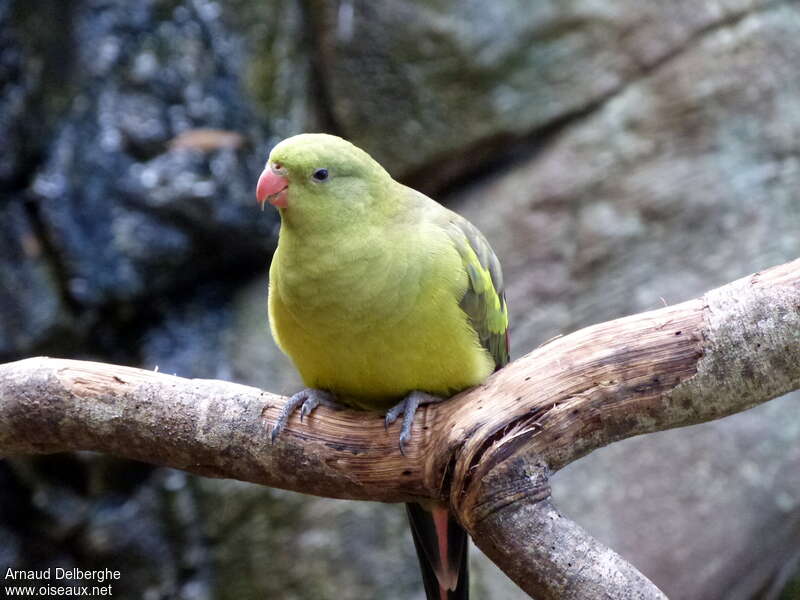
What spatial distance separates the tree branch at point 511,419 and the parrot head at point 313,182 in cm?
65

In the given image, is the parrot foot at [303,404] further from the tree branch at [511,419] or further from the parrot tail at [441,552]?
the parrot tail at [441,552]

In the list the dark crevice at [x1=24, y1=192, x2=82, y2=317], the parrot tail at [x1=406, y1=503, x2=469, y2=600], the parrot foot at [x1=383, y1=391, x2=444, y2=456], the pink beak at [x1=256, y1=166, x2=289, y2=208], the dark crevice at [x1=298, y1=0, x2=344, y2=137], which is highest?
the pink beak at [x1=256, y1=166, x2=289, y2=208]

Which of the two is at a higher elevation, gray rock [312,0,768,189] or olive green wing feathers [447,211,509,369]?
olive green wing feathers [447,211,509,369]

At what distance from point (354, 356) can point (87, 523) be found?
121 inches

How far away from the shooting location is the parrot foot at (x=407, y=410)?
269 centimetres

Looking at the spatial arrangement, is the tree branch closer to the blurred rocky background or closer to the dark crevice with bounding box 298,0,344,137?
the blurred rocky background

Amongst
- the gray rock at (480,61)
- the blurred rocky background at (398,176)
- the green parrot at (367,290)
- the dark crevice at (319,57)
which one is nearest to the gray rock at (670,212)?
the blurred rocky background at (398,176)

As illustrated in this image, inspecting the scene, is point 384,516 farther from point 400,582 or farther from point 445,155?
point 445,155

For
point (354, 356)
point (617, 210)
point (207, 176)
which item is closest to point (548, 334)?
point (617, 210)

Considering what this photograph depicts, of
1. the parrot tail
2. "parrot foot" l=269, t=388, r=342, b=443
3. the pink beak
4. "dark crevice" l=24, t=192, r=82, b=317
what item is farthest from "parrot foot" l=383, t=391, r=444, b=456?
"dark crevice" l=24, t=192, r=82, b=317

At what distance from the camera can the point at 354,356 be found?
276cm

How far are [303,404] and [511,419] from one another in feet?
2.44

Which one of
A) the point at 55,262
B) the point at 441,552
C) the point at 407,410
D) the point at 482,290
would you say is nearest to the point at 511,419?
the point at 407,410

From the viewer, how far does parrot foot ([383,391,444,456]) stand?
8.84 ft
